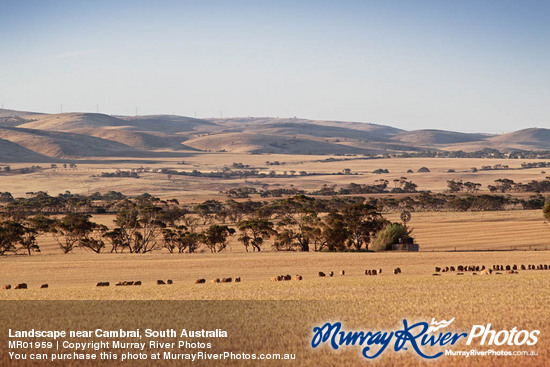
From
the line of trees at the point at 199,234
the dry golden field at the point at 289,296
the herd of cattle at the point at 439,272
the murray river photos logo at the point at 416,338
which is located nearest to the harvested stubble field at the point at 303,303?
the dry golden field at the point at 289,296

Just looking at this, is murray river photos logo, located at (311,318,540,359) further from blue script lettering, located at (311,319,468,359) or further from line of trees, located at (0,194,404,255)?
line of trees, located at (0,194,404,255)

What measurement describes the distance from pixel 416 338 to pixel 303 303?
305 inches

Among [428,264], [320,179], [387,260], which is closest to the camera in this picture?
[428,264]

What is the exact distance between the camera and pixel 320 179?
644 ft

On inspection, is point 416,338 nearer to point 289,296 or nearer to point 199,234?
point 289,296

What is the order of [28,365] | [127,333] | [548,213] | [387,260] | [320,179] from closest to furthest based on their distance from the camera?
1. [28,365]
2. [127,333]
3. [387,260]
4. [548,213]
5. [320,179]

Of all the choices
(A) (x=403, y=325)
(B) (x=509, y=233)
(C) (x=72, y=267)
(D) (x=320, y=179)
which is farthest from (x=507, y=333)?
(D) (x=320, y=179)

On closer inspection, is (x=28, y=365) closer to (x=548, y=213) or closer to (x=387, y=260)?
(x=387, y=260)

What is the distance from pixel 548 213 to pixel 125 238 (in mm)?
44208

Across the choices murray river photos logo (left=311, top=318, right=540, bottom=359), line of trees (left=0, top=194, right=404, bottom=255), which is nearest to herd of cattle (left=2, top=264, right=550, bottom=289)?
murray river photos logo (left=311, top=318, right=540, bottom=359)

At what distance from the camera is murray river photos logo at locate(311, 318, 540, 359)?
18.8 metres

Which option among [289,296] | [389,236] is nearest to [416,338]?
[289,296]

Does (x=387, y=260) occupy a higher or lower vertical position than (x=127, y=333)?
lower

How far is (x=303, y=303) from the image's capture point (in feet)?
88.9
